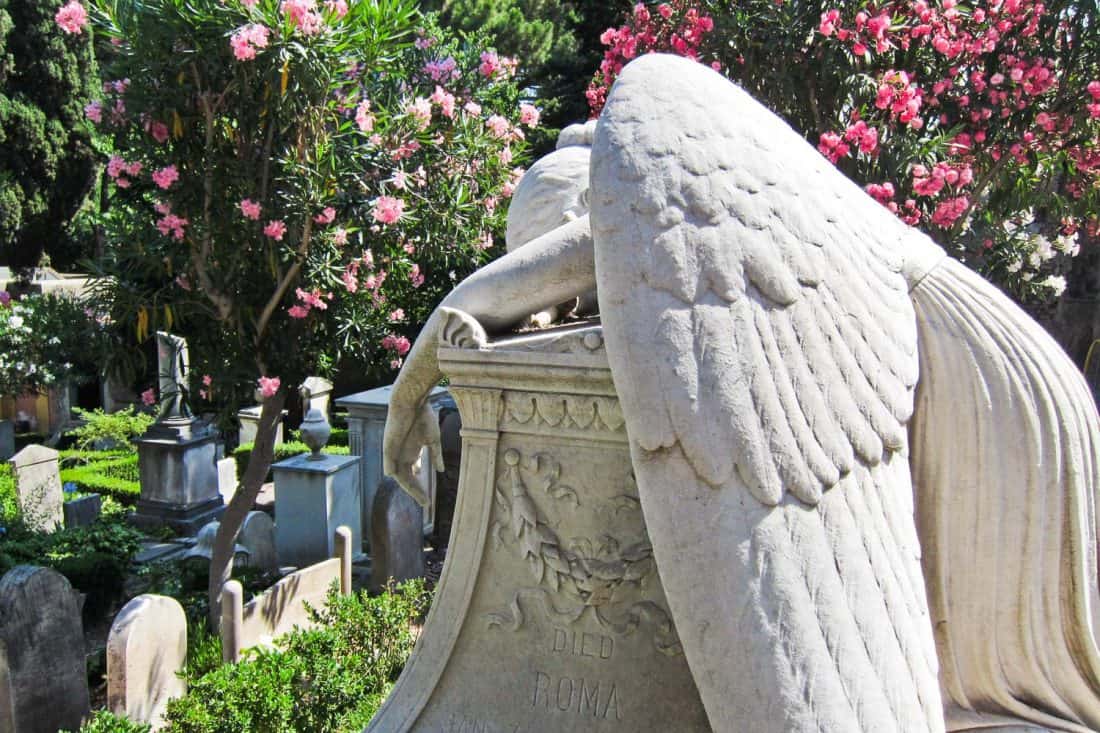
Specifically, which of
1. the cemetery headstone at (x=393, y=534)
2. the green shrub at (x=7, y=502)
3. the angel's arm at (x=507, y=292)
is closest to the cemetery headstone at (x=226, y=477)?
the green shrub at (x=7, y=502)

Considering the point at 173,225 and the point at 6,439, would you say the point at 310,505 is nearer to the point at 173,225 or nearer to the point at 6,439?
the point at 173,225

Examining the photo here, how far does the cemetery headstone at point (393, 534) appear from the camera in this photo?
5891mm

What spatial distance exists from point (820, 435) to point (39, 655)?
13.8 feet

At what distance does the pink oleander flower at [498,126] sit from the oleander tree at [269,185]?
0.03 meters

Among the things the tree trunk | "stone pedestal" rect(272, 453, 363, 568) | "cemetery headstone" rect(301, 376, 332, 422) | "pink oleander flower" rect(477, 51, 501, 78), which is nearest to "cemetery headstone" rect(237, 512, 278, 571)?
"stone pedestal" rect(272, 453, 363, 568)

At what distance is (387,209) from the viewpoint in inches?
192

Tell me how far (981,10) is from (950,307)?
410 centimetres

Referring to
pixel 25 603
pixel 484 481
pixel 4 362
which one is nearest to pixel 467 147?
pixel 25 603

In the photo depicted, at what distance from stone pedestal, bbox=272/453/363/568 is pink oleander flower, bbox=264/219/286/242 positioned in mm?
2911

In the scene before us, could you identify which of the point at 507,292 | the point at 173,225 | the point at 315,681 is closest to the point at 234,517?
the point at 173,225

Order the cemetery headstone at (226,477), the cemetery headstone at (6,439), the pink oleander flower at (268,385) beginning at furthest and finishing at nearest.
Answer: the cemetery headstone at (6,439)
the cemetery headstone at (226,477)
the pink oleander flower at (268,385)

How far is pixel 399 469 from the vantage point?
7.31 feet

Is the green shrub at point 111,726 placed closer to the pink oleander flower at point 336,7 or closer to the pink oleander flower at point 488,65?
the pink oleander flower at point 336,7

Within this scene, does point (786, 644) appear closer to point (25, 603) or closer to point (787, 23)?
point (25, 603)
